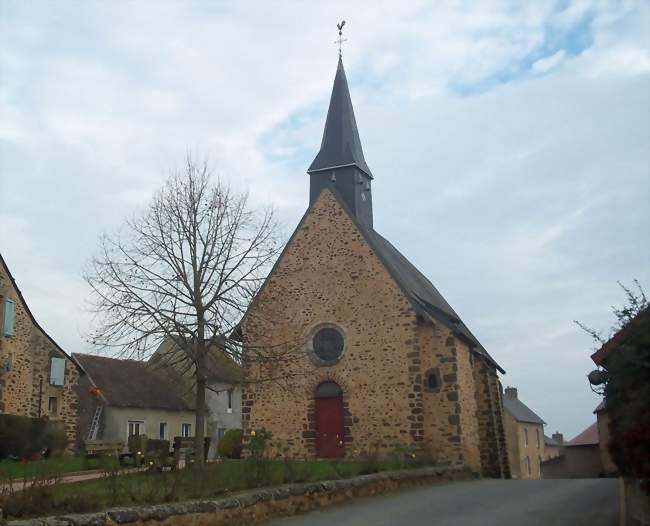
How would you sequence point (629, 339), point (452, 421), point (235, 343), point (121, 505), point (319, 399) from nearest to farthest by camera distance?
point (121, 505) < point (629, 339) < point (235, 343) < point (452, 421) < point (319, 399)

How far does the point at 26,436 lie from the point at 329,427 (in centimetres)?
876

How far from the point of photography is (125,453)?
55.1ft

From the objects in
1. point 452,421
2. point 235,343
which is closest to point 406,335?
point 452,421

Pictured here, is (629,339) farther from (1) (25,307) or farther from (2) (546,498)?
(1) (25,307)

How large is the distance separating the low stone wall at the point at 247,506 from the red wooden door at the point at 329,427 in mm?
7043

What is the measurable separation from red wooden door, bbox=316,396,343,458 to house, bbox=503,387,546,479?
22.1 metres

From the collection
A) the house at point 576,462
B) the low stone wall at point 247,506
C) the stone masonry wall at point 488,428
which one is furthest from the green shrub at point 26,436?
the house at point 576,462

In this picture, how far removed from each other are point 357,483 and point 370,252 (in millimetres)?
10784

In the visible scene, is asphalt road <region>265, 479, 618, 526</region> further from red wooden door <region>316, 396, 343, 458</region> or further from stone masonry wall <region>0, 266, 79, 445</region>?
stone masonry wall <region>0, 266, 79, 445</region>

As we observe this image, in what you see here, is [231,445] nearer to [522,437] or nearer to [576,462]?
[576,462]

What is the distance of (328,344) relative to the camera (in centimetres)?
2278

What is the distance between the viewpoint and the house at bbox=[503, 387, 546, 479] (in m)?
44.9

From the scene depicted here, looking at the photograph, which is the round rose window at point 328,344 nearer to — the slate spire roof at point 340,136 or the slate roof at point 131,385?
the slate spire roof at point 340,136

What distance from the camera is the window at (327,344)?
889 inches
